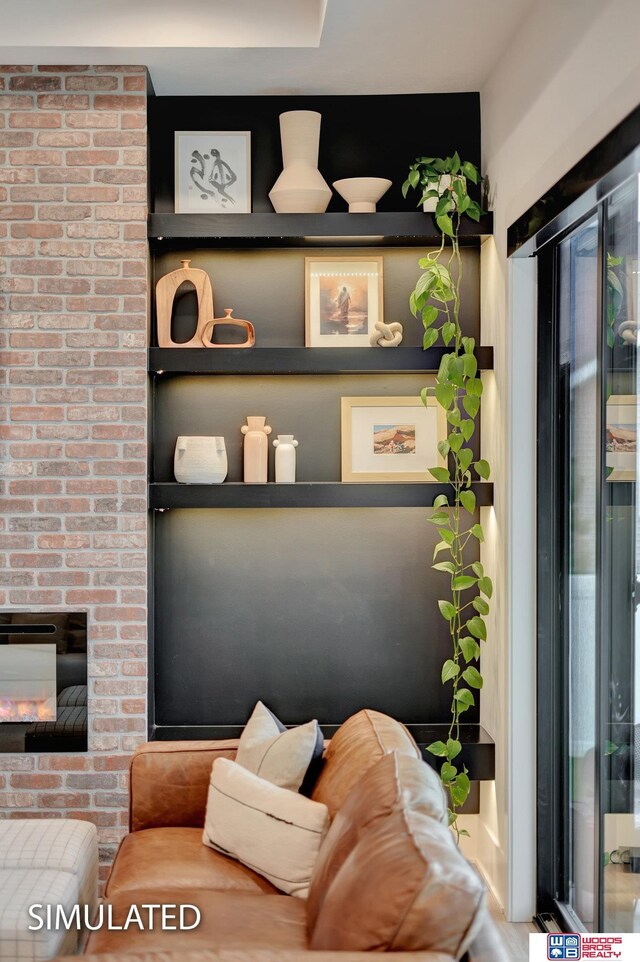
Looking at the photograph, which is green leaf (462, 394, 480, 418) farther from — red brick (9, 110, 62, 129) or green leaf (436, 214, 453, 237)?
red brick (9, 110, 62, 129)

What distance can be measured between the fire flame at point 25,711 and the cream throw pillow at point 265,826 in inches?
42.6

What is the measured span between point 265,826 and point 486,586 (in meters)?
1.27

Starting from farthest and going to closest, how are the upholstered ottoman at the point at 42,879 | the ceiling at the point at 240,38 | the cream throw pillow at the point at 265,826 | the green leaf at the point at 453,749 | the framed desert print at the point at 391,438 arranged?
the framed desert print at the point at 391,438 → the green leaf at the point at 453,749 → the ceiling at the point at 240,38 → the cream throw pillow at the point at 265,826 → the upholstered ottoman at the point at 42,879

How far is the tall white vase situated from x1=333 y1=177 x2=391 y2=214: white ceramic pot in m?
0.06

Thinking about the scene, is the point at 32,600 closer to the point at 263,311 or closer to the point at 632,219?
the point at 263,311

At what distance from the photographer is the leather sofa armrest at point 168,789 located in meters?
2.89

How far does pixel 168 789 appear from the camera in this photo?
2.90 metres

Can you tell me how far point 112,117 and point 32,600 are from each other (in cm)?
180

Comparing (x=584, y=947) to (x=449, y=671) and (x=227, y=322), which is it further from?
(x=227, y=322)

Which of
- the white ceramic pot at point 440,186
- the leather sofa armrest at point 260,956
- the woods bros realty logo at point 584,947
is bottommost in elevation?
the woods bros realty logo at point 584,947

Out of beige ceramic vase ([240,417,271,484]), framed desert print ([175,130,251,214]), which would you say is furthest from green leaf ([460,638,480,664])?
framed desert print ([175,130,251,214])

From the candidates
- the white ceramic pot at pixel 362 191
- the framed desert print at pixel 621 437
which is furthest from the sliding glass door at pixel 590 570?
the white ceramic pot at pixel 362 191

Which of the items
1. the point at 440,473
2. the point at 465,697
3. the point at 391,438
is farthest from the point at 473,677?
the point at 391,438

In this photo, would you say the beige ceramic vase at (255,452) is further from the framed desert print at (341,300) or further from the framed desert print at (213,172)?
the framed desert print at (213,172)
